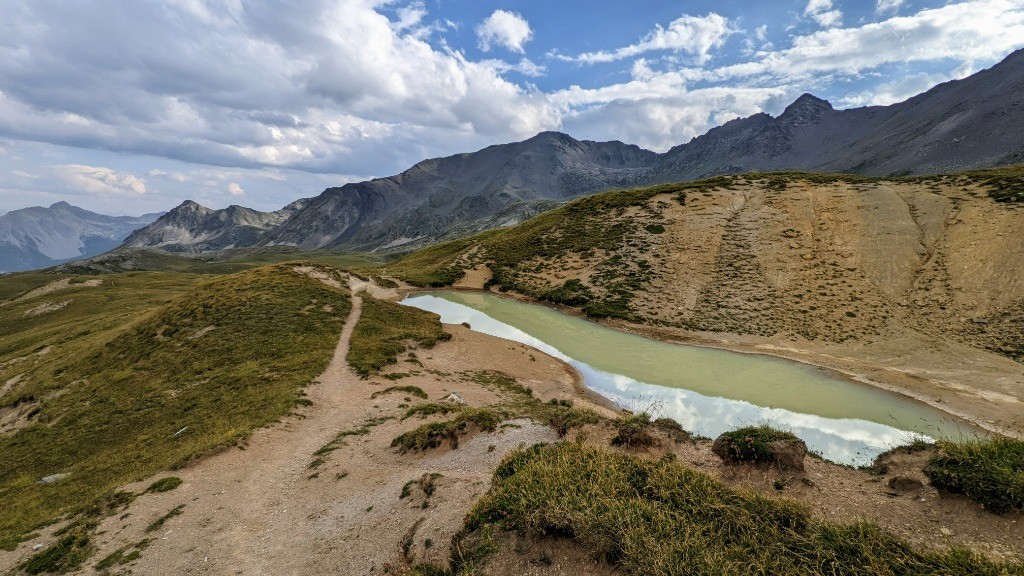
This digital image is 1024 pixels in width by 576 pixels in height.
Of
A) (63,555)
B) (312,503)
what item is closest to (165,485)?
(63,555)

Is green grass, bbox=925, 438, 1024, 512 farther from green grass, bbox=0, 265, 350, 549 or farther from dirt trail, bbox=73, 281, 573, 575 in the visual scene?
green grass, bbox=0, 265, 350, 549

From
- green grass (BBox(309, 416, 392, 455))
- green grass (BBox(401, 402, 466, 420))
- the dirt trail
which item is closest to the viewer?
the dirt trail

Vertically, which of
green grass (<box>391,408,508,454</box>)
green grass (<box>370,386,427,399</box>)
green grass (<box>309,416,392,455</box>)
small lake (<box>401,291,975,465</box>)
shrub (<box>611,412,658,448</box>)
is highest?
shrub (<box>611,412,658,448</box>)

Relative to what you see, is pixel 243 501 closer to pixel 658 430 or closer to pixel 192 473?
pixel 192 473

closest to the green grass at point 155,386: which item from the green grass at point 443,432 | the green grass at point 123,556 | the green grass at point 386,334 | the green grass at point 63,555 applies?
the green grass at point 63,555

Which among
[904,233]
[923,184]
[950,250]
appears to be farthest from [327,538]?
[923,184]

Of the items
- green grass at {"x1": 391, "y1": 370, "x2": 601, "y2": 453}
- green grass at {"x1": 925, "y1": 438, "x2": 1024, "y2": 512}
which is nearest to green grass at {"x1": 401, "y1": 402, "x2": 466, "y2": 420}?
green grass at {"x1": 391, "y1": 370, "x2": 601, "y2": 453}
